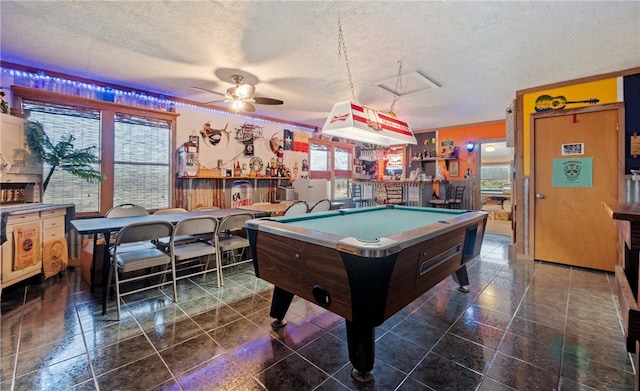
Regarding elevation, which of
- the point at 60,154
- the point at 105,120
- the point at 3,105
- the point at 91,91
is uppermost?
the point at 91,91

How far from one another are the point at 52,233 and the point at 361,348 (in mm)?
3883

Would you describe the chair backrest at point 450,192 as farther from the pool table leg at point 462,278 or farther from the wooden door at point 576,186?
the pool table leg at point 462,278

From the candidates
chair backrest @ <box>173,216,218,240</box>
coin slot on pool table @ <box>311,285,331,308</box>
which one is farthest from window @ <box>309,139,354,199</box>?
coin slot on pool table @ <box>311,285,331,308</box>

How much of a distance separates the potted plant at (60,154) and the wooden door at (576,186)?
6.25 metres

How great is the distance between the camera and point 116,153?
429 centimetres

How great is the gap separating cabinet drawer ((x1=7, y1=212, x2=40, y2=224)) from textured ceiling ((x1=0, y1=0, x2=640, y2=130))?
5.95ft

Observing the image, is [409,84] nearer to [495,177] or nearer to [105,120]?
[105,120]

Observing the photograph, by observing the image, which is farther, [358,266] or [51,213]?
[51,213]

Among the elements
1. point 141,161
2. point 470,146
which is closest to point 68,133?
point 141,161

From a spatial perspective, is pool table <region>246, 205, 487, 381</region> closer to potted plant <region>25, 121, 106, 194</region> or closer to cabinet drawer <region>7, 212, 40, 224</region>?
cabinet drawer <region>7, 212, 40, 224</region>

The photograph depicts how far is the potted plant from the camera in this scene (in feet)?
11.0

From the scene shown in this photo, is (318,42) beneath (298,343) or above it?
above

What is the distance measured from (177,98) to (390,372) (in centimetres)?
506

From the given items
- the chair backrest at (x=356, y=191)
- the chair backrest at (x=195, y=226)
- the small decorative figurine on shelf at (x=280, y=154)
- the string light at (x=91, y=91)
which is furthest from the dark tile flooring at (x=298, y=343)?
the chair backrest at (x=356, y=191)
